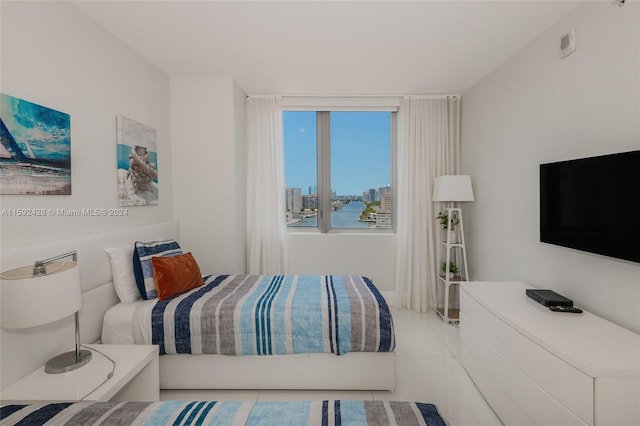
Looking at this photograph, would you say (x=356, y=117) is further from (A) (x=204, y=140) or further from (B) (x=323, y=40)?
(A) (x=204, y=140)

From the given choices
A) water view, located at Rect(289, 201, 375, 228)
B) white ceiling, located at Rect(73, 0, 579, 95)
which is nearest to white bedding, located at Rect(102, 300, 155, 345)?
white ceiling, located at Rect(73, 0, 579, 95)

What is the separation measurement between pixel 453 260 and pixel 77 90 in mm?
4038

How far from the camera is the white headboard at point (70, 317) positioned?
1557 millimetres

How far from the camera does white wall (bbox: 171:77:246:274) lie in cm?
336

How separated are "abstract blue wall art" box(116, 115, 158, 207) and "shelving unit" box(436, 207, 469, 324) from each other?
3127mm

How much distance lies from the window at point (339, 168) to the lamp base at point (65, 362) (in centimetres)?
277

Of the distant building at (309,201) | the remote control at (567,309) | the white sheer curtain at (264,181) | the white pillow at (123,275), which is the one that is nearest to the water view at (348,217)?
the distant building at (309,201)

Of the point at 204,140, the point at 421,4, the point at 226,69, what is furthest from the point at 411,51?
the point at 204,140

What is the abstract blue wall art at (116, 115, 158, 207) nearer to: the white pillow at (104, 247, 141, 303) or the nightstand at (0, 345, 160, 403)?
the white pillow at (104, 247, 141, 303)

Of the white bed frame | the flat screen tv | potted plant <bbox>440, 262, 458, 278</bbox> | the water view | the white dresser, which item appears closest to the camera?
the white dresser

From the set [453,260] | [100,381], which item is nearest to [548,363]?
[100,381]

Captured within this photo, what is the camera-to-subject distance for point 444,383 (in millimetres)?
2373

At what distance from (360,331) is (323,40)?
2.27 metres

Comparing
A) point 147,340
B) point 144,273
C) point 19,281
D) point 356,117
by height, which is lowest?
point 147,340
